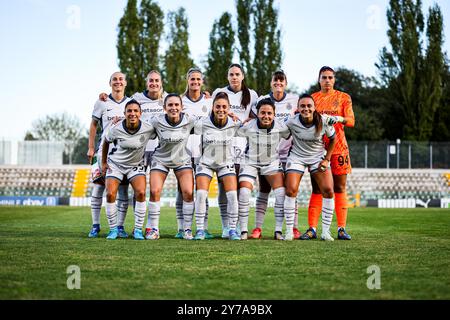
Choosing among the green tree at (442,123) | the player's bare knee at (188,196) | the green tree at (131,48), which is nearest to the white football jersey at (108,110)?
the player's bare knee at (188,196)

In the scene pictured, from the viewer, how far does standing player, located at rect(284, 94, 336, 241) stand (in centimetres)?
774

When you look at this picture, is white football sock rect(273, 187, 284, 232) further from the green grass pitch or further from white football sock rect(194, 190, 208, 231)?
white football sock rect(194, 190, 208, 231)

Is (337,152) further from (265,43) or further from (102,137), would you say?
(265,43)

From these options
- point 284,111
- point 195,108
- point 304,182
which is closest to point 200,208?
point 195,108

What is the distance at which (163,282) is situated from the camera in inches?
169

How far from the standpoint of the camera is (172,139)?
7.82 m

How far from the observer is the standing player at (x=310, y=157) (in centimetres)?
774

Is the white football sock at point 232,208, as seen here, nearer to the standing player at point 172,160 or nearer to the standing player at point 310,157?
the standing player at point 172,160

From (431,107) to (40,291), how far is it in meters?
35.9

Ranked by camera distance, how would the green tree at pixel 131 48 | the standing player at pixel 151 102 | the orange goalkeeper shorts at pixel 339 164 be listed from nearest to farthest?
the orange goalkeeper shorts at pixel 339 164, the standing player at pixel 151 102, the green tree at pixel 131 48

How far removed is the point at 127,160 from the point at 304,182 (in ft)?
78.2

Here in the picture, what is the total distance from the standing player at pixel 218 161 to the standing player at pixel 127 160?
2.48ft
